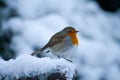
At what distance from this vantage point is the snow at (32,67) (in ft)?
9.84

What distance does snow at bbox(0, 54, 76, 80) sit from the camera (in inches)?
118

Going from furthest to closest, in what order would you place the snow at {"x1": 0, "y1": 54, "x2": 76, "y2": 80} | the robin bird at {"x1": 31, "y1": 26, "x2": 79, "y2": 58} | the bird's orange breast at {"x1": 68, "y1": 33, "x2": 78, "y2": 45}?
1. the bird's orange breast at {"x1": 68, "y1": 33, "x2": 78, "y2": 45}
2. the robin bird at {"x1": 31, "y1": 26, "x2": 79, "y2": 58}
3. the snow at {"x1": 0, "y1": 54, "x2": 76, "y2": 80}

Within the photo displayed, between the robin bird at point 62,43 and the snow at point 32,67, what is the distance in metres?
1.05

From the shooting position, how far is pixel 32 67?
3018 millimetres

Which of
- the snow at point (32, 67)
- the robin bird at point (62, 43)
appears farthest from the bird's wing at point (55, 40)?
the snow at point (32, 67)

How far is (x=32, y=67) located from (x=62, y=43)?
4.57ft

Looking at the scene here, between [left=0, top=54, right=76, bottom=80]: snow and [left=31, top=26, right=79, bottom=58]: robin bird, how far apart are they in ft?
3.45

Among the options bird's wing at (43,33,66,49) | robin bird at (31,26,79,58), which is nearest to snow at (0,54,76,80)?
robin bird at (31,26,79,58)

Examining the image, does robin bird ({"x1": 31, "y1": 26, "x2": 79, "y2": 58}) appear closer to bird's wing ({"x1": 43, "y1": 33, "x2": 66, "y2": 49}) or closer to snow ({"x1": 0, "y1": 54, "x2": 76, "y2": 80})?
bird's wing ({"x1": 43, "y1": 33, "x2": 66, "y2": 49})

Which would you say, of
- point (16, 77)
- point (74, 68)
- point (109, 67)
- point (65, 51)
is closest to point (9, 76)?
point (16, 77)

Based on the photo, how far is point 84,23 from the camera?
739 cm

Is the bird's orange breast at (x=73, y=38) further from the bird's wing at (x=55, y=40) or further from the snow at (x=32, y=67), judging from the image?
the snow at (x=32, y=67)

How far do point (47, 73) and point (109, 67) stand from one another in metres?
4.02

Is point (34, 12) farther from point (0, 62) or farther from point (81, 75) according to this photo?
point (0, 62)
